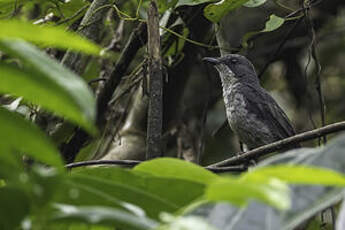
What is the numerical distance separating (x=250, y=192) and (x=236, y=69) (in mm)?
5243

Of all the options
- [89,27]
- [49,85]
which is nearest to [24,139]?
[49,85]

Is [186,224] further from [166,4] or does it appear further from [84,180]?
[166,4]

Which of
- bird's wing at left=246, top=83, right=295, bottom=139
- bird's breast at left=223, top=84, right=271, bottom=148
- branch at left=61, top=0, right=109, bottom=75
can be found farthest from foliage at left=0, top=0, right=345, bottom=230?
bird's wing at left=246, top=83, right=295, bottom=139

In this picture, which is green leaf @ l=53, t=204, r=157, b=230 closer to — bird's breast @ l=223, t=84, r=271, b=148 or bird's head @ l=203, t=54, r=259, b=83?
bird's breast @ l=223, t=84, r=271, b=148

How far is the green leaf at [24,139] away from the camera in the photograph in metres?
0.84

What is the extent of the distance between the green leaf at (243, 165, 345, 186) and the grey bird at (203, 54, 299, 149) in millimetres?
4468

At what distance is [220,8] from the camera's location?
3625 mm

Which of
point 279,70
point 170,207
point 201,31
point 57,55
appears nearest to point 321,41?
point 279,70

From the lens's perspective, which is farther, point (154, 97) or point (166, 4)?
point (166, 4)

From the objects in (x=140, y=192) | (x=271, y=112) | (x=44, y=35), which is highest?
(x=44, y=35)

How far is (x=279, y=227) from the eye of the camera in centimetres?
89

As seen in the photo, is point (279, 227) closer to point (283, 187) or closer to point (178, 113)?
point (283, 187)

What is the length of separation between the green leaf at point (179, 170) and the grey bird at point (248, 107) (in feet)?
13.5

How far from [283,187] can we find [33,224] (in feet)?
1.13
